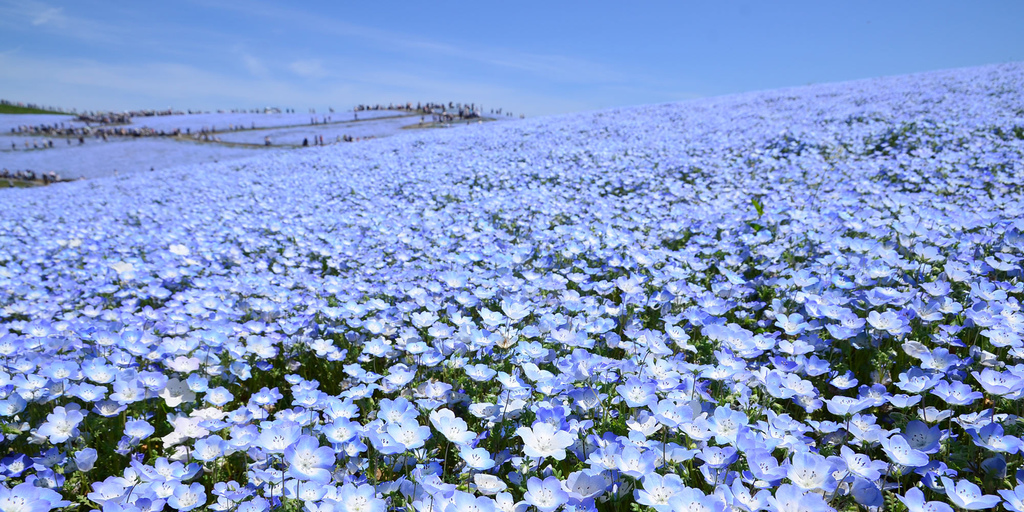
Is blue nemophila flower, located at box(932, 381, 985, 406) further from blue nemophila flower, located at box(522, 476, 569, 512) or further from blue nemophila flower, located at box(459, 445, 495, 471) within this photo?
blue nemophila flower, located at box(459, 445, 495, 471)

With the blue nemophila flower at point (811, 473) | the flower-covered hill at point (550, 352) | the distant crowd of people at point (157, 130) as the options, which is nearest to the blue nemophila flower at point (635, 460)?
the flower-covered hill at point (550, 352)

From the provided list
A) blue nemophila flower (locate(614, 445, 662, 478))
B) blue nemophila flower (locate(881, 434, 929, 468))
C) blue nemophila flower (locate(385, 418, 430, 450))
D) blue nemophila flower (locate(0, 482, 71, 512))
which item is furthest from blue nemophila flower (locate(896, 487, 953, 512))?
blue nemophila flower (locate(0, 482, 71, 512))

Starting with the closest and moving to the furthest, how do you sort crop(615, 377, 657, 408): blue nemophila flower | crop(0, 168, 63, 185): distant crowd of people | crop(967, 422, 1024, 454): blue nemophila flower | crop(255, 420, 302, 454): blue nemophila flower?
crop(967, 422, 1024, 454): blue nemophila flower < crop(255, 420, 302, 454): blue nemophila flower < crop(615, 377, 657, 408): blue nemophila flower < crop(0, 168, 63, 185): distant crowd of people

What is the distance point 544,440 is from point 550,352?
0.76 metres

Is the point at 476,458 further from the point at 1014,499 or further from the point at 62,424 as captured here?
the point at 62,424

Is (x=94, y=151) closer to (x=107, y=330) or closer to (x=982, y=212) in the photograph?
(x=107, y=330)

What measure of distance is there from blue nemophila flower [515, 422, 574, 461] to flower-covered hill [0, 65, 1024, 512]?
→ 0.04ft

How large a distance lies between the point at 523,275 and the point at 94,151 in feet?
128

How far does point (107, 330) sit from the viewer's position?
298 cm

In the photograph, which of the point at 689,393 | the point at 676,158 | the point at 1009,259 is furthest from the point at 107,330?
the point at 676,158

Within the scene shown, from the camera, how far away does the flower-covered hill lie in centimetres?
168

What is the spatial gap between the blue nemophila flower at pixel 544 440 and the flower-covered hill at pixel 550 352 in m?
0.01

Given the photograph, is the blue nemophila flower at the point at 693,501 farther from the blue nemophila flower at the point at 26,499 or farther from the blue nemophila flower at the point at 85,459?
the blue nemophila flower at the point at 85,459

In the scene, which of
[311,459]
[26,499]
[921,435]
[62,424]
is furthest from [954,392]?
[62,424]
